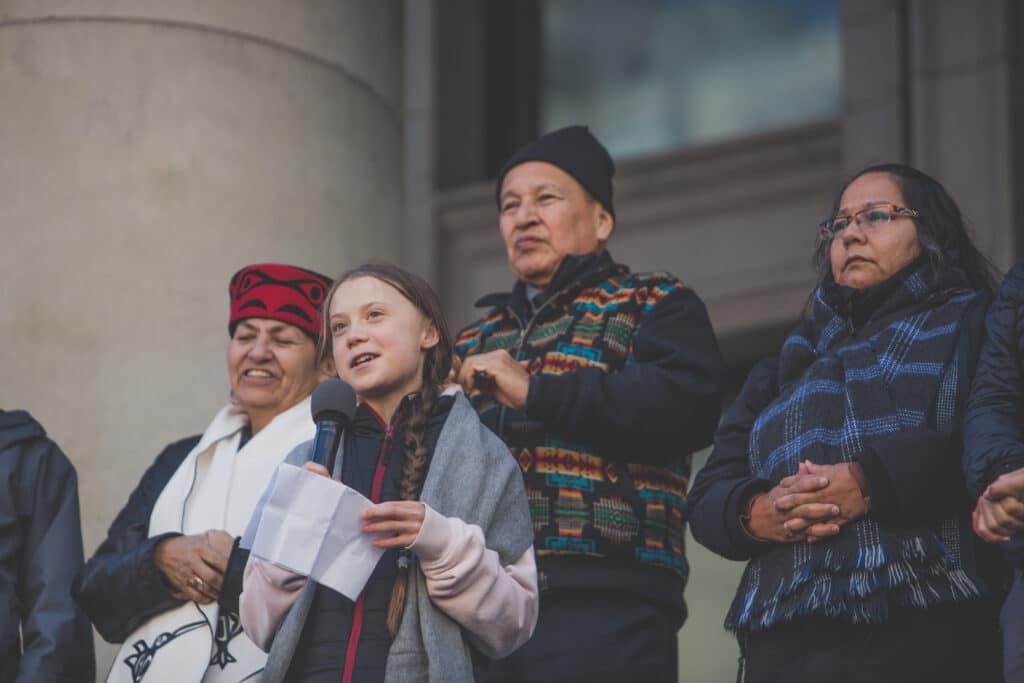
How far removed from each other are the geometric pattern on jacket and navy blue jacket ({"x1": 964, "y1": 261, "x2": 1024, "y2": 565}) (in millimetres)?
1045

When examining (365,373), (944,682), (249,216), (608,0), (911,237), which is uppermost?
(608,0)

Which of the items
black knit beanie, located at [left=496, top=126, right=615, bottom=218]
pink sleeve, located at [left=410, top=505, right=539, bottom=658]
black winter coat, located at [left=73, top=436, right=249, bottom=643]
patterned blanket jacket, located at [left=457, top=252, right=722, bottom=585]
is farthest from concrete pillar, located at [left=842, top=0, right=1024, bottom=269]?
pink sleeve, located at [left=410, top=505, right=539, bottom=658]

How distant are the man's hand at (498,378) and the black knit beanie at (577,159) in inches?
37.6

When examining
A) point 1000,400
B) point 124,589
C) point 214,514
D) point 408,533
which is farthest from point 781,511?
point 124,589

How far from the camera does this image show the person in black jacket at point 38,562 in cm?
540

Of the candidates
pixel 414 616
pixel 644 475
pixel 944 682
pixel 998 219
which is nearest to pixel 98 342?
pixel 644 475

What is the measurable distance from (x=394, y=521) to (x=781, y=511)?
0.99 meters

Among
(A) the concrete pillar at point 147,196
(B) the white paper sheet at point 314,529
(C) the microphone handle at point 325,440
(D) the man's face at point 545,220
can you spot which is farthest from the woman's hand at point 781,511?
(A) the concrete pillar at point 147,196

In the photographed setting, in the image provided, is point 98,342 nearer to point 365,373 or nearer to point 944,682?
point 365,373

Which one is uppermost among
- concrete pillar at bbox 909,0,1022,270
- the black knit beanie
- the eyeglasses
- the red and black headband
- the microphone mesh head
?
concrete pillar at bbox 909,0,1022,270

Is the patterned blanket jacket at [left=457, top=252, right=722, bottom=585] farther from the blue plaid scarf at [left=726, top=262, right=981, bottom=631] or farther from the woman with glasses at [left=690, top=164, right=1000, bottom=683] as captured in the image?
the blue plaid scarf at [left=726, top=262, right=981, bottom=631]

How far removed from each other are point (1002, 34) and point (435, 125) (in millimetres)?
3270

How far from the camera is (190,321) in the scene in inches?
268

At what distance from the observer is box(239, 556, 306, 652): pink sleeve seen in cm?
434
